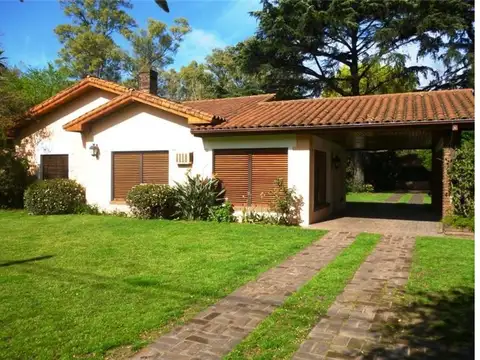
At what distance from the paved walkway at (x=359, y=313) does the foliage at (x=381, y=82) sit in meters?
22.7

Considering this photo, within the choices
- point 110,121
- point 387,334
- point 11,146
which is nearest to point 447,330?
point 387,334

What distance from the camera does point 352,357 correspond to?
142 inches

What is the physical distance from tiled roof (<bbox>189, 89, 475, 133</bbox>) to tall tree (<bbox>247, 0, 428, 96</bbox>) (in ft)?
38.5

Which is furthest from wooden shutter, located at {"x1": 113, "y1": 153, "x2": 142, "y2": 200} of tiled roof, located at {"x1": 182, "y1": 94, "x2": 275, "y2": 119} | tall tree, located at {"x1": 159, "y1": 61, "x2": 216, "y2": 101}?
tall tree, located at {"x1": 159, "y1": 61, "x2": 216, "y2": 101}

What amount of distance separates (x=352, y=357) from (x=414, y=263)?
12.9 feet

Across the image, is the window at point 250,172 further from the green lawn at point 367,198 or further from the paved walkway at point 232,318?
Answer: the green lawn at point 367,198

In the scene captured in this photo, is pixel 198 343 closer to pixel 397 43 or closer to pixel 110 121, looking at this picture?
pixel 110 121

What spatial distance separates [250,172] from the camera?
40.7 ft

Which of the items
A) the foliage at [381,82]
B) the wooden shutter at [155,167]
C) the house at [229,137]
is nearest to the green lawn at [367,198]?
the house at [229,137]

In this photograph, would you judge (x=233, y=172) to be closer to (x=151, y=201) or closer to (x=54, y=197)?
(x=151, y=201)

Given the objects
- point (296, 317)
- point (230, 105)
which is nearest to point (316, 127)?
point (230, 105)

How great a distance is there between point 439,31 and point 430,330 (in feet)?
83.3

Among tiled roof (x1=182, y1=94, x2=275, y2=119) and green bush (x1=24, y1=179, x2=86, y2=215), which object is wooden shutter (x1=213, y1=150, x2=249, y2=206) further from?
green bush (x1=24, y1=179, x2=86, y2=215)

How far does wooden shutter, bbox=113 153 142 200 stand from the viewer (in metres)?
14.1
